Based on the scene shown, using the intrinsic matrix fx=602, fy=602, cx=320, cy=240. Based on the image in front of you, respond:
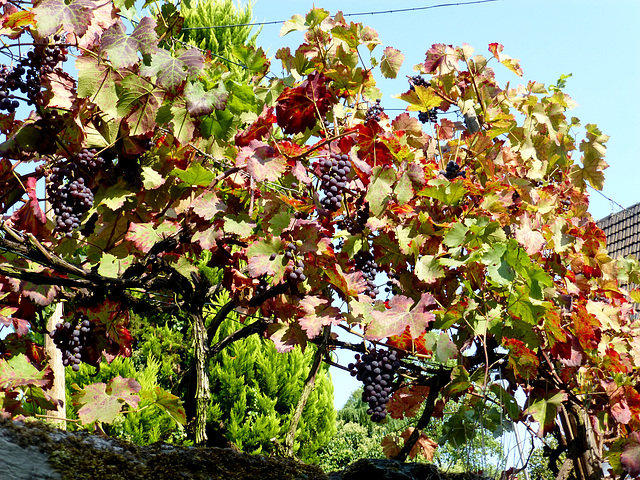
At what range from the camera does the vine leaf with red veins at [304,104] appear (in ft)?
6.72

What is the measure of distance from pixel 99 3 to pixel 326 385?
538 centimetres

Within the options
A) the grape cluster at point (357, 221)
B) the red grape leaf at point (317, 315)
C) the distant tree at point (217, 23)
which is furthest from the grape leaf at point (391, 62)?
the distant tree at point (217, 23)

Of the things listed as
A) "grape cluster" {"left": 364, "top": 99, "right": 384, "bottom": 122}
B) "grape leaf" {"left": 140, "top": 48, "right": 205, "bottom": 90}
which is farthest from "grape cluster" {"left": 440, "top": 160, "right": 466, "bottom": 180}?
"grape leaf" {"left": 140, "top": 48, "right": 205, "bottom": 90}

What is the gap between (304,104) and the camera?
2.09 meters

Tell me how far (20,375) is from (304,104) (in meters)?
1.71

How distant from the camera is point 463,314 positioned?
7.07ft

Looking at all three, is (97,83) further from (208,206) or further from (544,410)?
(544,410)

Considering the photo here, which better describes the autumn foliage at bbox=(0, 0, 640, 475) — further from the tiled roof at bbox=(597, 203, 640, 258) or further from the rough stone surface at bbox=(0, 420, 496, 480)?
the tiled roof at bbox=(597, 203, 640, 258)

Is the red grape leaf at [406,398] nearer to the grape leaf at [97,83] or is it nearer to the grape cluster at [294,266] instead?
the grape cluster at [294,266]

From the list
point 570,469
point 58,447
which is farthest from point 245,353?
point 58,447

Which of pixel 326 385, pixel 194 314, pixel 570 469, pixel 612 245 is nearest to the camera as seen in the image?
pixel 194 314

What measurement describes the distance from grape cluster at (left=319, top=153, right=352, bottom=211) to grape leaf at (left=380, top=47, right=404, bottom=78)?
623mm

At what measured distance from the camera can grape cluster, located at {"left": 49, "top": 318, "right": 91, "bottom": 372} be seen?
107 inches

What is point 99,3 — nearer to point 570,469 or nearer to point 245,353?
point 570,469
